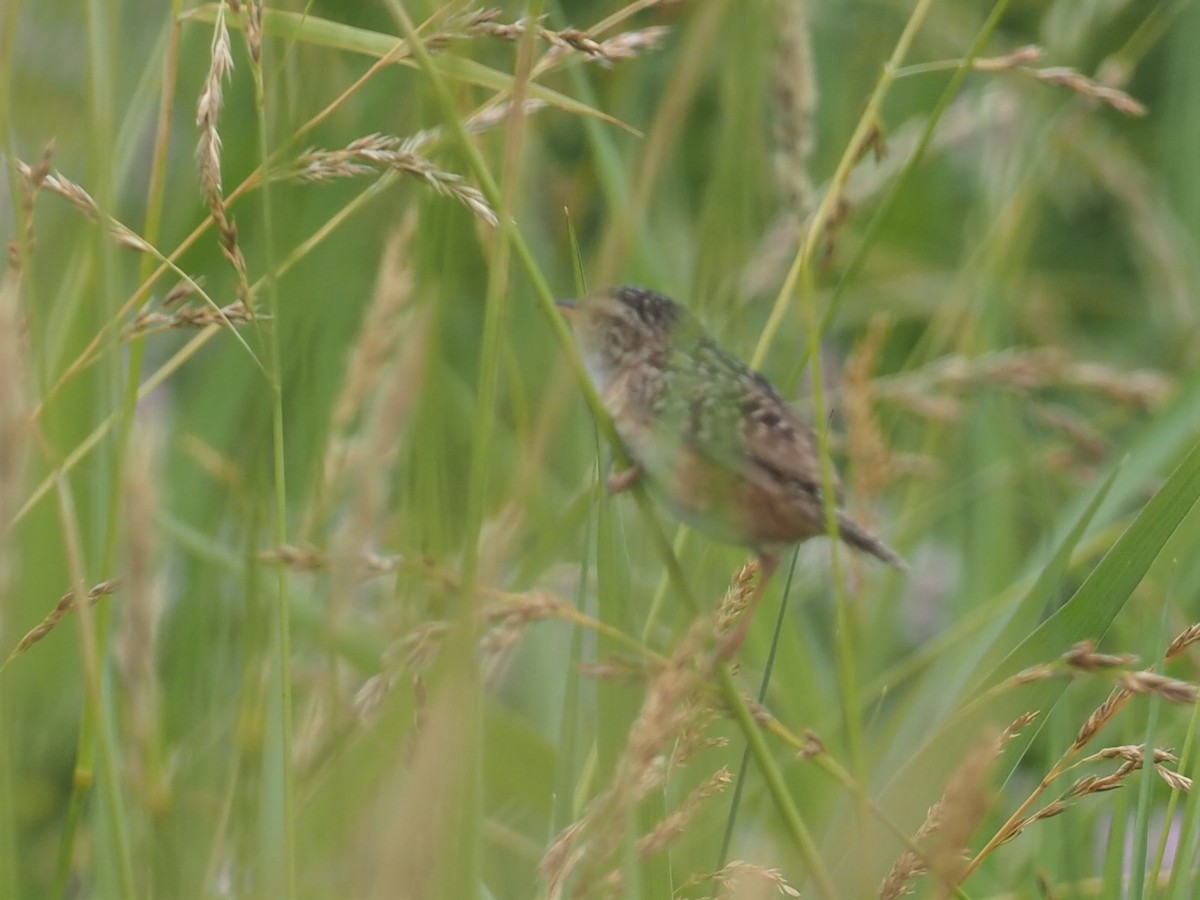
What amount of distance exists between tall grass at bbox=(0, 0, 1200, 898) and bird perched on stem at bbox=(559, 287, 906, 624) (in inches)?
3.6

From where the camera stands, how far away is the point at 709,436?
7.68 feet

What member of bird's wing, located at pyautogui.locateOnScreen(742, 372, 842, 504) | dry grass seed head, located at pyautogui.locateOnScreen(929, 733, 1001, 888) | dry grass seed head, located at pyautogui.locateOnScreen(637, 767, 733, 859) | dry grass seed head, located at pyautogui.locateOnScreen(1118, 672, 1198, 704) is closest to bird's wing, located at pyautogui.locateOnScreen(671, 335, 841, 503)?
bird's wing, located at pyautogui.locateOnScreen(742, 372, 842, 504)

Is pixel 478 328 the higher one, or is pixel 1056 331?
pixel 1056 331

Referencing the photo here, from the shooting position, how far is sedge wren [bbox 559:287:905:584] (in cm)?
235

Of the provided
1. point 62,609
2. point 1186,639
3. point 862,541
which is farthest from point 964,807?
point 862,541

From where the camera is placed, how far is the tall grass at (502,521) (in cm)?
162

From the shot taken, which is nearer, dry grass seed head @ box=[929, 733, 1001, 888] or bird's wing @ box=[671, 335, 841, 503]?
dry grass seed head @ box=[929, 733, 1001, 888]

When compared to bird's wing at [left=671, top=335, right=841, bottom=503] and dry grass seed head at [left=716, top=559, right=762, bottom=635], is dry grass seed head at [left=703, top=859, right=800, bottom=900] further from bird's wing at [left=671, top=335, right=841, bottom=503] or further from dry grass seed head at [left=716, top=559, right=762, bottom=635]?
bird's wing at [left=671, top=335, right=841, bottom=503]

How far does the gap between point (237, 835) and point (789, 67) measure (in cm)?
178

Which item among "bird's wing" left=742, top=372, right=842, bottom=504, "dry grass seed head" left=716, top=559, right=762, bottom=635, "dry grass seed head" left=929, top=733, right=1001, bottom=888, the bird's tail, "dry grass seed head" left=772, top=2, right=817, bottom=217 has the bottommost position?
the bird's tail

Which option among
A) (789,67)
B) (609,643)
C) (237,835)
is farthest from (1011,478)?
(237,835)

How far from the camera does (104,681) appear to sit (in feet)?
6.30

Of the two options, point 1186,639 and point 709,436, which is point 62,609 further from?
point 1186,639

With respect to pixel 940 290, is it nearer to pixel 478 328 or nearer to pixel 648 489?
pixel 478 328
